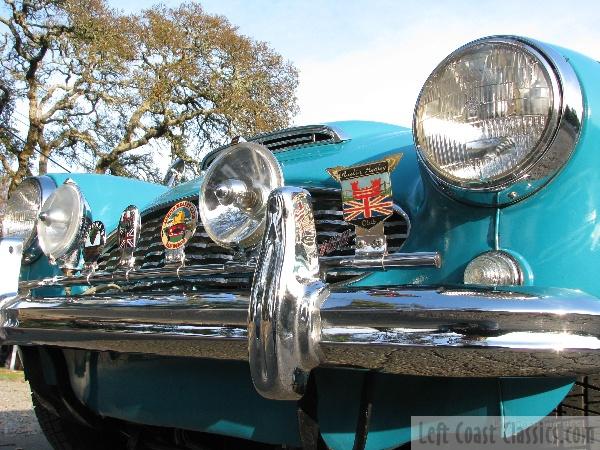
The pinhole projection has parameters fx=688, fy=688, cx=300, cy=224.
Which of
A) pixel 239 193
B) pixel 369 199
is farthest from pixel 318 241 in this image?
pixel 369 199

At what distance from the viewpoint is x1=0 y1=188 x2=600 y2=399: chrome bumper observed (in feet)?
4.30

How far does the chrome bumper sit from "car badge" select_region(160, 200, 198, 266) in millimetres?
404

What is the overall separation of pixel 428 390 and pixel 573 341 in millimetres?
419

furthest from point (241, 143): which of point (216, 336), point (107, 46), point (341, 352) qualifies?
point (107, 46)

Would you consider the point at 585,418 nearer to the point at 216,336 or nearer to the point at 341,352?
the point at 341,352

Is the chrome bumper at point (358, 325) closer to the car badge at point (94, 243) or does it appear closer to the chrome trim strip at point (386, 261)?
the chrome trim strip at point (386, 261)

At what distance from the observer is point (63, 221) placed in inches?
105

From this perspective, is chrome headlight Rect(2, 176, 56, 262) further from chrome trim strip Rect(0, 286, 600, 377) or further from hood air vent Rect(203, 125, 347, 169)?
chrome trim strip Rect(0, 286, 600, 377)

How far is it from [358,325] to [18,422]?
13.3 feet

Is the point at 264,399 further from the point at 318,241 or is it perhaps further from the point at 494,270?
the point at 494,270

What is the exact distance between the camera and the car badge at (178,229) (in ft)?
7.01

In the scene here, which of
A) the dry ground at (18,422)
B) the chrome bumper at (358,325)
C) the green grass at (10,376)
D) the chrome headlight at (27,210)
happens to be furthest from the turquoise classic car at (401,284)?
the green grass at (10,376)

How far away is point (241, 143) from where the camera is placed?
2.06 metres

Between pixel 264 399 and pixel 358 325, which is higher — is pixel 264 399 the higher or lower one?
the lower one
